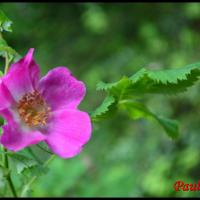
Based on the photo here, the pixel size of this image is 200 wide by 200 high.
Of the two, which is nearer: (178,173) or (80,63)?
(178,173)

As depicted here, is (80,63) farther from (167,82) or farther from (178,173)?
(167,82)

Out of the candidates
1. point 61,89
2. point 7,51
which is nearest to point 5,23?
point 7,51

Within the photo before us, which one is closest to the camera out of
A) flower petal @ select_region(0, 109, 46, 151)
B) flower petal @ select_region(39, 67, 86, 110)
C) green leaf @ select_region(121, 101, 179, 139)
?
flower petal @ select_region(0, 109, 46, 151)

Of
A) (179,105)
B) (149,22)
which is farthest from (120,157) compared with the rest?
(149,22)

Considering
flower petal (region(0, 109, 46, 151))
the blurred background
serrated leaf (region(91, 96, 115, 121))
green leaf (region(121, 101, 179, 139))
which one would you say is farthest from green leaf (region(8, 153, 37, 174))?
the blurred background

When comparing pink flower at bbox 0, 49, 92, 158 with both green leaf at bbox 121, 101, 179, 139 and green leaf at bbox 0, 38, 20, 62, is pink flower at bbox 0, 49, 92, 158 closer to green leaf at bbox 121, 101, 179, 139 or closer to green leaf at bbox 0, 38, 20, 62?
green leaf at bbox 0, 38, 20, 62

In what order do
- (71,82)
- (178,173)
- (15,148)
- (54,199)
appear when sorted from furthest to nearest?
(178,173)
(54,199)
(71,82)
(15,148)

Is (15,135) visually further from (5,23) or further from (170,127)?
(170,127)
